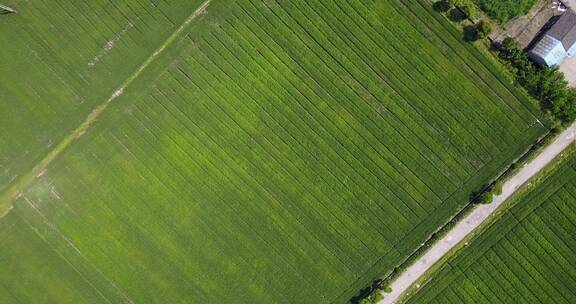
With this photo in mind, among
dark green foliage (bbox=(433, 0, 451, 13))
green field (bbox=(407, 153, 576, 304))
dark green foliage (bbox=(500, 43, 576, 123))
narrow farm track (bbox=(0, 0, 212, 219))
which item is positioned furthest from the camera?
narrow farm track (bbox=(0, 0, 212, 219))

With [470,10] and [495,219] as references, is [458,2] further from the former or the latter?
[495,219]

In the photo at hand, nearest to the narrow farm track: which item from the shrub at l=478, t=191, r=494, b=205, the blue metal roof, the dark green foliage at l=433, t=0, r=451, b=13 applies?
the dark green foliage at l=433, t=0, r=451, b=13

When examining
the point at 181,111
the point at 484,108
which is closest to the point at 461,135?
the point at 484,108

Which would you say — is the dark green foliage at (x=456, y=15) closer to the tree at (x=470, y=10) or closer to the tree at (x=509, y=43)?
the tree at (x=470, y=10)

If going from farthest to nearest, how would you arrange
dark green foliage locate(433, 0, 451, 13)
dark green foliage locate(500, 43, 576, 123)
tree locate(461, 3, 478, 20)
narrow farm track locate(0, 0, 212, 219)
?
narrow farm track locate(0, 0, 212, 219)
dark green foliage locate(433, 0, 451, 13)
tree locate(461, 3, 478, 20)
dark green foliage locate(500, 43, 576, 123)

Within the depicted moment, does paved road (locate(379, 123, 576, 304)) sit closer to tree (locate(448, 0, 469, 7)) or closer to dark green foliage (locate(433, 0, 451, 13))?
tree (locate(448, 0, 469, 7))

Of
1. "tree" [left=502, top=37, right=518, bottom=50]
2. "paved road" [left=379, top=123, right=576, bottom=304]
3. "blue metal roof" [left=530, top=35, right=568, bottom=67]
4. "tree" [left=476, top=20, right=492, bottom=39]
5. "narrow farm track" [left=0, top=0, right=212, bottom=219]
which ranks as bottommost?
"narrow farm track" [left=0, top=0, right=212, bottom=219]

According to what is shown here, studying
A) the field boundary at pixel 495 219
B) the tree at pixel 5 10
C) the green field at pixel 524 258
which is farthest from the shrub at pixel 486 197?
the tree at pixel 5 10

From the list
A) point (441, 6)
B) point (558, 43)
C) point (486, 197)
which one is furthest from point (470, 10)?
point (486, 197)
